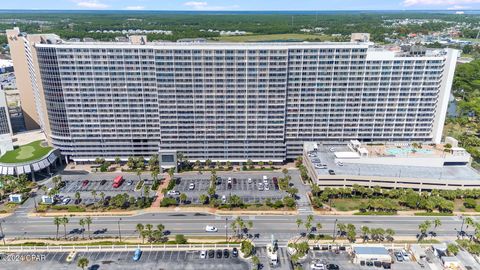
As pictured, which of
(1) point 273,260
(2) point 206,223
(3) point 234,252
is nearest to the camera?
(1) point 273,260

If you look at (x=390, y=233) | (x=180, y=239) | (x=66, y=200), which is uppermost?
(x=390, y=233)

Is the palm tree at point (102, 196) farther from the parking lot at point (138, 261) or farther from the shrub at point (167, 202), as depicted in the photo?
the parking lot at point (138, 261)

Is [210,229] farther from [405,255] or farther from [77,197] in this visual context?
[405,255]

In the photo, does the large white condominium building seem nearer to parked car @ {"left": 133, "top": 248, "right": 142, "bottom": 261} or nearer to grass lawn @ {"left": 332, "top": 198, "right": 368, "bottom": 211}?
grass lawn @ {"left": 332, "top": 198, "right": 368, "bottom": 211}

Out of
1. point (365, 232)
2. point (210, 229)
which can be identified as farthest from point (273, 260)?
point (365, 232)

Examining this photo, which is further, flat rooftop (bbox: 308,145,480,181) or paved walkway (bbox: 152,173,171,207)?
flat rooftop (bbox: 308,145,480,181)

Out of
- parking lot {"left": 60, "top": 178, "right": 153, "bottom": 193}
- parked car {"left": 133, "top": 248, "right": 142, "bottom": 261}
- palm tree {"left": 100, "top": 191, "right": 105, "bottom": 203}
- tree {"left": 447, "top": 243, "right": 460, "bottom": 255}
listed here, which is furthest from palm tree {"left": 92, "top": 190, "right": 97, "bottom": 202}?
tree {"left": 447, "top": 243, "right": 460, "bottom": 255}

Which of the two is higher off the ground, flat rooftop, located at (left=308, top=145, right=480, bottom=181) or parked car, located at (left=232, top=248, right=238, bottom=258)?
flat rooftop, located at (left=308, top=145, right=480, bottom=181)
